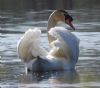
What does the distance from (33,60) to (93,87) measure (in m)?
2.86

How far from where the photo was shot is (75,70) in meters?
14.7

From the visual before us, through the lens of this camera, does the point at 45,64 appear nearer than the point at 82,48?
Yes

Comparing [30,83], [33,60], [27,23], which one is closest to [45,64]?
[33,60]

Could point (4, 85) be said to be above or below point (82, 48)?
above

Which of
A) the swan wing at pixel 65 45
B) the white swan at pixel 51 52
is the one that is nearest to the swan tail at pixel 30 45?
the white swan at pixel 51 52

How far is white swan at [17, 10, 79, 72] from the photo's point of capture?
1451 cm

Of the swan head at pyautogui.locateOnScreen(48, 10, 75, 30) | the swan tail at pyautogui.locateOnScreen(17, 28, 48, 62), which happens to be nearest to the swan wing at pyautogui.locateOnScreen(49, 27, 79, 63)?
the swan tail at pyautogui.locateOnScreen(17, 28, 48, 62)

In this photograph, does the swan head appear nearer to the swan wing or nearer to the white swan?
the white swan

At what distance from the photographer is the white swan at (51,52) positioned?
14.5 meters

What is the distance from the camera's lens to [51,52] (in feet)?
48.9

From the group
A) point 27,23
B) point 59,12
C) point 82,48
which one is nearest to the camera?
point 59,12

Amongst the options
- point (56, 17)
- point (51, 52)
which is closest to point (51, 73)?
point (51, 52)

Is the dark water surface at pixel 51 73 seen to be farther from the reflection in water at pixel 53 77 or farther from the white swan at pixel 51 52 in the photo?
the white swan at pixel 51 52

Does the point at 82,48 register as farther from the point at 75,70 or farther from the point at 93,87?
the point at 93,87
